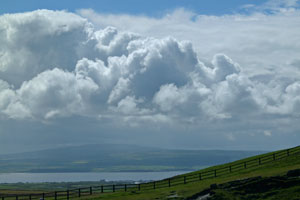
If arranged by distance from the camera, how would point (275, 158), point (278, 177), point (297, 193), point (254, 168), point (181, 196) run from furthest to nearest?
1. point (275, 158)
2. point (254, 168)
3. point (181, 196)
4. point (278, 177)
5. point (297, 193)

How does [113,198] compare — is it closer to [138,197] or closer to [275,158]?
[138,197]

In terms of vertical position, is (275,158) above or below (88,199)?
above

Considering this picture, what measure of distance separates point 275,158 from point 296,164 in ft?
44.8

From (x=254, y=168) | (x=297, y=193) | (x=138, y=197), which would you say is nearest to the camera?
(x=297, y=193)

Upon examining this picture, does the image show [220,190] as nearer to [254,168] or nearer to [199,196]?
[199,196]

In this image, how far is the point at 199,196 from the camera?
2111 inches

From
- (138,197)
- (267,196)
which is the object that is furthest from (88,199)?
(267,196)

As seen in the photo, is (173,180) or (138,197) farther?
(173,180)

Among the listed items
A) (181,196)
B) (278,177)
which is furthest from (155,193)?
Result: (278,177)

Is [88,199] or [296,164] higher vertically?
[296,164]

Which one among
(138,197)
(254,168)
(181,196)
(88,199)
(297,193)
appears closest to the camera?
(297,193)

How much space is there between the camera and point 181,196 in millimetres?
56625

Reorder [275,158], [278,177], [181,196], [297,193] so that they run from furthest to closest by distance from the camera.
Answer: [275,158]
[181,196]
[278,177]
[297,193]

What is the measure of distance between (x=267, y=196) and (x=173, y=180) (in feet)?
110
